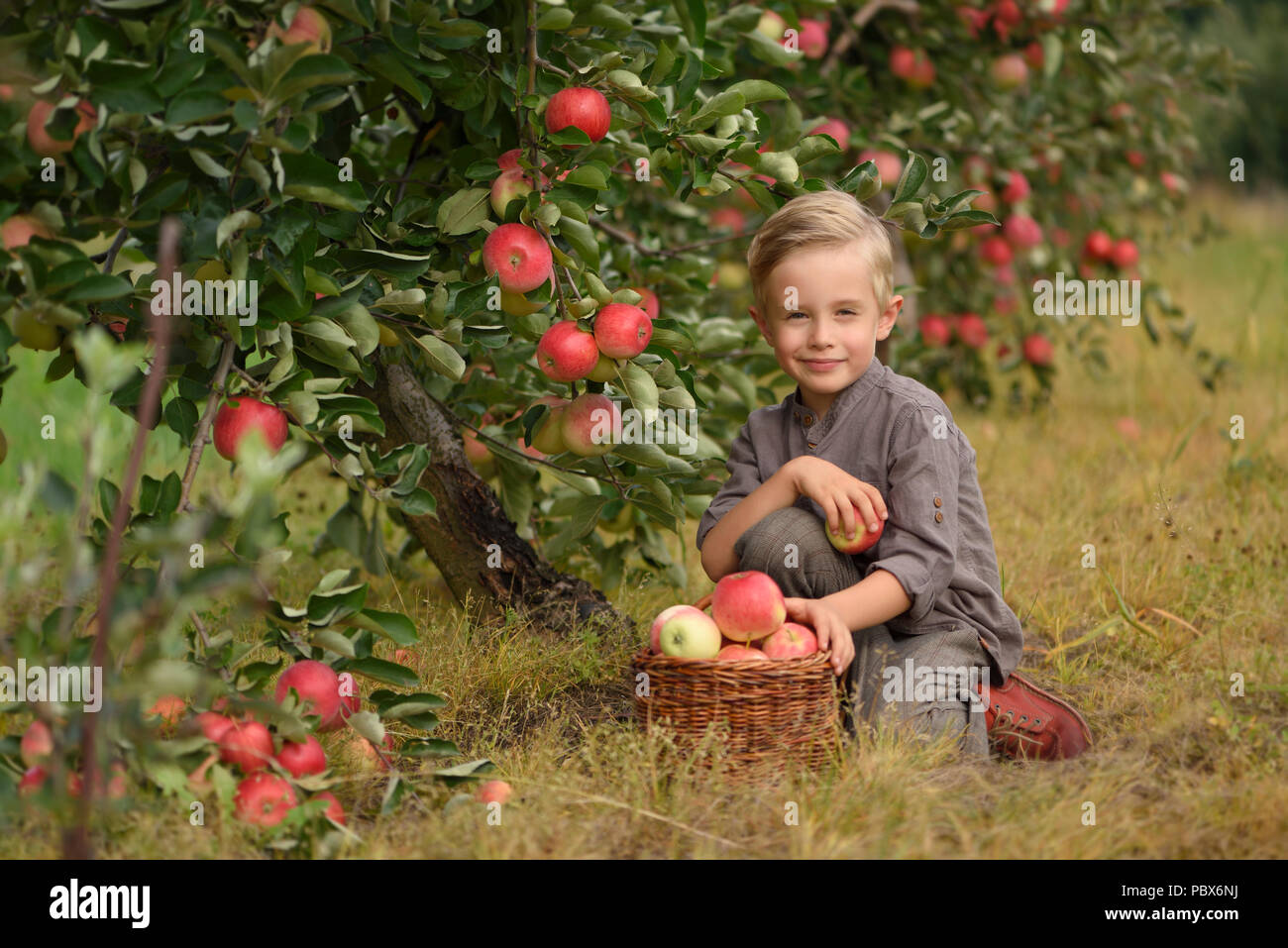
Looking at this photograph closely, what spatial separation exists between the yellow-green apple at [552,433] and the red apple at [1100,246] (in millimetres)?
2935

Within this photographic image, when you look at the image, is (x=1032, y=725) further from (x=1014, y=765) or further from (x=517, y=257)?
(x=517, y=257)

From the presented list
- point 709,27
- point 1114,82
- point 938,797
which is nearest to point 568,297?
point 709,27

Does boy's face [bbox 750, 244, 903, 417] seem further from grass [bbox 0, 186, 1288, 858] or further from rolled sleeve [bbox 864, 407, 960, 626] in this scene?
grass [bbox 0, 186, 1288, 858]

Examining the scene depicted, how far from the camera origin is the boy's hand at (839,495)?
2076 millimetres

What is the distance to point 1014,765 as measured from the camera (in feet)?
7.08

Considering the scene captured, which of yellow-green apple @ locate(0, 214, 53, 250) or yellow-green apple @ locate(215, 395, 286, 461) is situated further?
yellow-green apple @ locate(215, 395, 286, 461)

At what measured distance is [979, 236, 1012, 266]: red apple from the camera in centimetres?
436

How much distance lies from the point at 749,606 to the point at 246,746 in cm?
80

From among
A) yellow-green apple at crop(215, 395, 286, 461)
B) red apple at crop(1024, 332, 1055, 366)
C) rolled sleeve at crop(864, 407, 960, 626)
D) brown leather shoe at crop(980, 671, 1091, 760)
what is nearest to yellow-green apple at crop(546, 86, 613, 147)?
yellow-green apple at crop(215, 395, 286, 461)

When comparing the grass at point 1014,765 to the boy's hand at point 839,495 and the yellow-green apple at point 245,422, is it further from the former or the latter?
the yellow-green apple at point 245,422

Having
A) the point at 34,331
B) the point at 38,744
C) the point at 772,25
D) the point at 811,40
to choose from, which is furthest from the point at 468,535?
the point at 811,40

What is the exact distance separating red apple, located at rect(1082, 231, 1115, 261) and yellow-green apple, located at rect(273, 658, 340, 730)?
3593 mm

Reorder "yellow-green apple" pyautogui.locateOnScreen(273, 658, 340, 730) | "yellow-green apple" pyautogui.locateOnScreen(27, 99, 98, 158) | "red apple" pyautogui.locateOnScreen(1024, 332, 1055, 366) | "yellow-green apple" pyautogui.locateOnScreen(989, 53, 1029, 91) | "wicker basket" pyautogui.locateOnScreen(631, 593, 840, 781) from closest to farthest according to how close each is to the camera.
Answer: "yellow-green apple" pyautogui.locateOnScreen(27, 99, 98, 158)
"yellow-green apple" pyautogui.locateOnScreen(273, 658, 340, 730)
"wicker basket" pyautogui.locateOnScreen(631, 593, 840, 781)
"yellow-green apple" pyautogui.locateOnScreen(989, 53, 1029, 91)
"red apple" pyautogui.locateOnScreen(1024, 332, 1055, 366)
